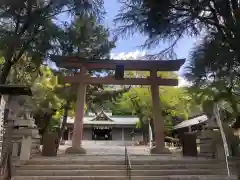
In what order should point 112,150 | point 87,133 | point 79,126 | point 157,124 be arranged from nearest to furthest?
point 79,126, point 157,124, point 112,150, point 87,133

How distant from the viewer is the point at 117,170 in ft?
23.3

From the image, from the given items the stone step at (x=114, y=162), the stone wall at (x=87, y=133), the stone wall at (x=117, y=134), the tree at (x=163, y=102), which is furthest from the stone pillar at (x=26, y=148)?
the stone wall at (x=117, y=134)

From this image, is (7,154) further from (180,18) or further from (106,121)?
(106,121)

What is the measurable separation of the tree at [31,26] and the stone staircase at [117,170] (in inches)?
114

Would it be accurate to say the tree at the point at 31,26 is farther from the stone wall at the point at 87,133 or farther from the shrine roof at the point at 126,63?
the stone wall at the point at 87,133

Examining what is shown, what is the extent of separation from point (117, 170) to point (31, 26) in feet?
16.4

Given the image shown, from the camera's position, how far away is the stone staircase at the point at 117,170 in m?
6.70

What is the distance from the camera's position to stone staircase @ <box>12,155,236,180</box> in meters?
6.70

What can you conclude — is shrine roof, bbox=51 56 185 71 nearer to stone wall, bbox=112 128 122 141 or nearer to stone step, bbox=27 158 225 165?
stone step, bbox=27 158 225 165

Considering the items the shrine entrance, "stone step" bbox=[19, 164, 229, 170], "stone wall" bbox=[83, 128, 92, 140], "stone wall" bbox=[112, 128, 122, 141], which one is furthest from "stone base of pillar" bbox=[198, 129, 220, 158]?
"stone wall" bbox=[83, 128, 92, 140]

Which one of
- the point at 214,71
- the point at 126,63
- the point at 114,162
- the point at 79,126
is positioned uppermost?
the point at 126,63

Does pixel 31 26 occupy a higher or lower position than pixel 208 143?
higher

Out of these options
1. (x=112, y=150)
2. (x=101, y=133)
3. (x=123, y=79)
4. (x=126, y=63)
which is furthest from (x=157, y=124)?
(x=101, y=133)

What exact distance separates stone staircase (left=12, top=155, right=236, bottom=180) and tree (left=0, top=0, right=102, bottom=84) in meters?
2.89
